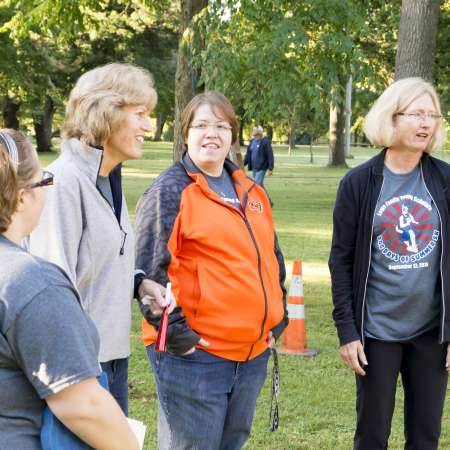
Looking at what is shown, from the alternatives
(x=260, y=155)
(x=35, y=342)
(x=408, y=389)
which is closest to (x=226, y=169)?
(x=408, y=389)

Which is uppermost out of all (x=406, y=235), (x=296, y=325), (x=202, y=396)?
(x=406, y=235)

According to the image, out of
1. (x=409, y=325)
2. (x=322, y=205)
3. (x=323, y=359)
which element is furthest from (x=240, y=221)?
(x=322, y=205)

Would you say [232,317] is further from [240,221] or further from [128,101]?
[128,101]

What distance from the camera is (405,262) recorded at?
362 centimetres

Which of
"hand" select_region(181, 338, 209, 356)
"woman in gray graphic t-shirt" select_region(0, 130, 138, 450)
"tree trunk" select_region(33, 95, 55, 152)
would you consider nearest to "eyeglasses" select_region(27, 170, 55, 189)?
"woman in gray graphic t-shirt" select_region(0, 130, 138, 450)

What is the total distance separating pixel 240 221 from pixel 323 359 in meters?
3.79

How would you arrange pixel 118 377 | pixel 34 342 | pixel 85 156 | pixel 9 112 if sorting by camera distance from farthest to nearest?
1. pixel 9 112
2. pixel 118 377
3. pixel 85 156
4. pixel 34 342

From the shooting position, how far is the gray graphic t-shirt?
3621 millimetres

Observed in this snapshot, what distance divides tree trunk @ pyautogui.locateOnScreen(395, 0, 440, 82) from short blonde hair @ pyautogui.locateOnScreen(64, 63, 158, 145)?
6659 mm

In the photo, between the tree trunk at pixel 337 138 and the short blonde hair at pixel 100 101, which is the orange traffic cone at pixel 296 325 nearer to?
the short blonde hair at pixel 100 101

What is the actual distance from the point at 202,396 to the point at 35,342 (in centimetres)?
158

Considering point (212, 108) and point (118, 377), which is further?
point (212, 108)

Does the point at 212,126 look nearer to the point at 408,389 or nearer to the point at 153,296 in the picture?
the point at 153,296

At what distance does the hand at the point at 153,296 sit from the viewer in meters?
3.09
